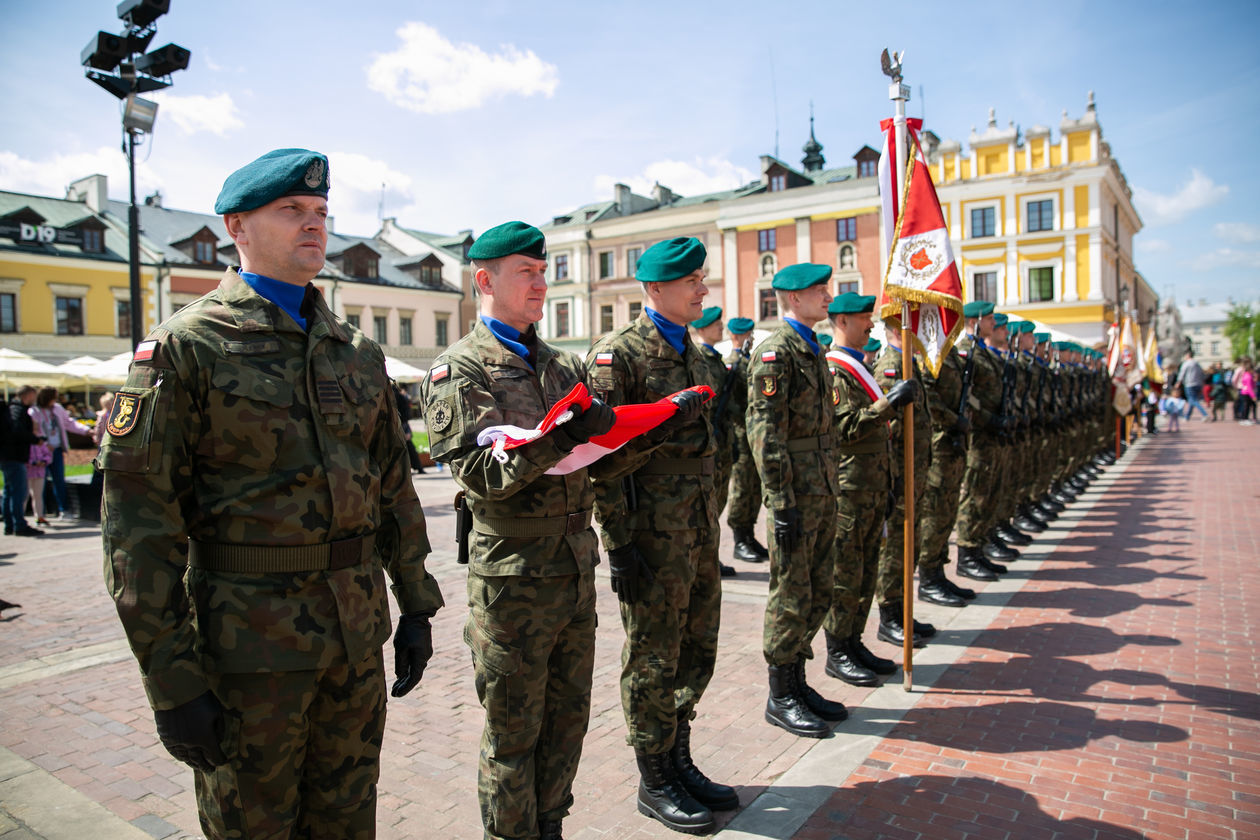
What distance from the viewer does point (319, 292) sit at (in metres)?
2.48

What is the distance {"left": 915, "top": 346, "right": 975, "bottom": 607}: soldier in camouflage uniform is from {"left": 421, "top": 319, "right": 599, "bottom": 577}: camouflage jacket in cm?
488

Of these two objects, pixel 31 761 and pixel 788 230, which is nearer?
pixel 31 761

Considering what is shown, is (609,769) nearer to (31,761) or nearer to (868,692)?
(868,692)

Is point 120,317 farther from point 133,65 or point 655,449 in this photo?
point 655,449

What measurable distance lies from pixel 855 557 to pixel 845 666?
684 millimetres

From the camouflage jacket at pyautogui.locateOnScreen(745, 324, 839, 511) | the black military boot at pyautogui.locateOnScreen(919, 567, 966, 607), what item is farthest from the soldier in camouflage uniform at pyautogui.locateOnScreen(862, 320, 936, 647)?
the camouflage jacket at pyautogui.locateOnScreen(745, 324, 839, 511)

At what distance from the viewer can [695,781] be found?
363 cm

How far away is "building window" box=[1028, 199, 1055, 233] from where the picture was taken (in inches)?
1602

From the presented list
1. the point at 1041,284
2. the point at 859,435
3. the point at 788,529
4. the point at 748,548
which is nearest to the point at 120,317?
the point at 748,548

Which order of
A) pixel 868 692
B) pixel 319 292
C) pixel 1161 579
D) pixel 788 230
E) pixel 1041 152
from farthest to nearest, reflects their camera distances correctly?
pixel 788 230 → pixel 1041 152 → pixel 1161 579 → pixel 868 692 → pixel 319 292

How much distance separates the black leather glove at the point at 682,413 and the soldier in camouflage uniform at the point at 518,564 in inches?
12.8

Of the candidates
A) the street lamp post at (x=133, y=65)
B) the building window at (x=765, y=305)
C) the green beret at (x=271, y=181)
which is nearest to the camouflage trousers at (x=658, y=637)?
the green beret at (x=271, y=181)

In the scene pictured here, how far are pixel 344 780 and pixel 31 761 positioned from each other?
9.88ft

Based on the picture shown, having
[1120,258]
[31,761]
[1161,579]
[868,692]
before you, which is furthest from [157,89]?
[1120,258]
